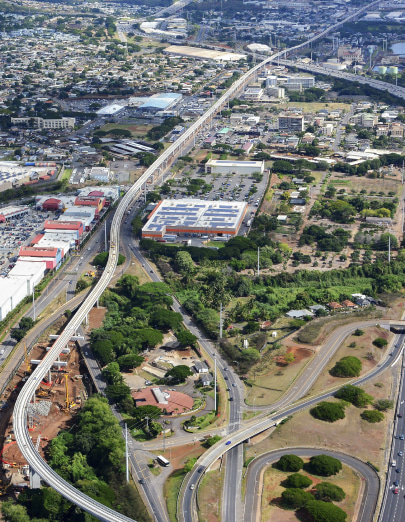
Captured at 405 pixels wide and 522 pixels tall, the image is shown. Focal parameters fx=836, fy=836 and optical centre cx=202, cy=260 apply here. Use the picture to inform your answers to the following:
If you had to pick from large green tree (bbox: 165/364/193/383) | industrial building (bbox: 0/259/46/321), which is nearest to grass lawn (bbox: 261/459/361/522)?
large green tree (bbox: 165/364/193/383)

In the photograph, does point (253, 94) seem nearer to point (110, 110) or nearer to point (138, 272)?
point (110, 110)

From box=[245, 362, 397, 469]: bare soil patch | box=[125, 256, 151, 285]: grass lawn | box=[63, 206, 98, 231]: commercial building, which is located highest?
box=[245, 362, 397, 469]: bare soil patch

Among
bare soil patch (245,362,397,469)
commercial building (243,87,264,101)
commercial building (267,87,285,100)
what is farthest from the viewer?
commercial building (267,87,285,100)

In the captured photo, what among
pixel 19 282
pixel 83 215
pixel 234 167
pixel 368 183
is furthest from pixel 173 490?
pixel 368 183

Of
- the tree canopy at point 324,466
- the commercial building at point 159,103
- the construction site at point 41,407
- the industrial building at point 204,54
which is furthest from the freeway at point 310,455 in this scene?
the industrial building at point 204,54

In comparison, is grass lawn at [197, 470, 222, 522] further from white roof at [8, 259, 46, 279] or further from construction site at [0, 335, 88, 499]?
white roof at [8, 259, 46, 279]

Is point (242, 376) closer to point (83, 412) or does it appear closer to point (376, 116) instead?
point (83, 412)
